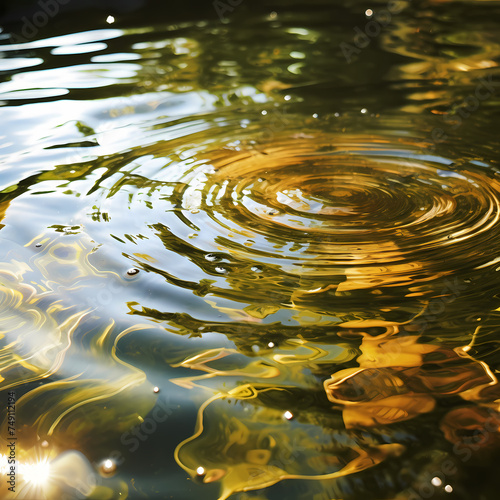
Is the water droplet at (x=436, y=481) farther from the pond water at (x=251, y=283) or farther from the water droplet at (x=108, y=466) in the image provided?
the water droplet at (x=108, y=466)

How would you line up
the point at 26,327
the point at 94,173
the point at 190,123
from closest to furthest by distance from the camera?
the point at 26,327, the point at 94,173, the point at 190,123

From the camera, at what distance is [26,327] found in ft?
3.23

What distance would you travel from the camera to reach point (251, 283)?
3.55 feet

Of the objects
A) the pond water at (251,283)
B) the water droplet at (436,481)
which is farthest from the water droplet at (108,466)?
the water droplet at (436,481)

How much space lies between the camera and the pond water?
0.75m

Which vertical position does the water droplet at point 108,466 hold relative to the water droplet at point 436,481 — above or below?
above

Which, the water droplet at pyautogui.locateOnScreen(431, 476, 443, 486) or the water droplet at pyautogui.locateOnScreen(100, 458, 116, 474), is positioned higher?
the water droplet at pyautogui.locateOnScreen(100, 458, 116, 474)

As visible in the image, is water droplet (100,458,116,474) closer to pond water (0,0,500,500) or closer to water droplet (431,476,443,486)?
pond water (0,0,500,500)

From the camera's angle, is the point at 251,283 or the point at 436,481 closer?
the point at 436,481

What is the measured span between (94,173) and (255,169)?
402 millimetres

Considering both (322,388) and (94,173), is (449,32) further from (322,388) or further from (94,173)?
(322,388)

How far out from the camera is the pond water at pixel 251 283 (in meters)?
0.75

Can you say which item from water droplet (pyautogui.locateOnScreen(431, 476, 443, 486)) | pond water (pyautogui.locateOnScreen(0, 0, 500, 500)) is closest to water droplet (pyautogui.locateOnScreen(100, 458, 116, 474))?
pond water (pyautogui.locateOnScreen(0, 0, 500, 500))

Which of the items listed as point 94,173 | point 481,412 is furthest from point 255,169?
point 481,412
